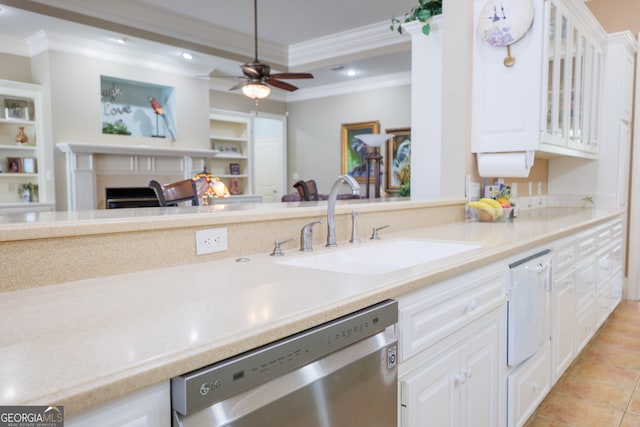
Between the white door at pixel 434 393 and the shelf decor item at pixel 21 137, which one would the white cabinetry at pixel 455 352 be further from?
the shelf decor item at pixel 21 137

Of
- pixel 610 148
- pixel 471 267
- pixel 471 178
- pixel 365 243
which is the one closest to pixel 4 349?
pixel 471 267

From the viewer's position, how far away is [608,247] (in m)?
3.46

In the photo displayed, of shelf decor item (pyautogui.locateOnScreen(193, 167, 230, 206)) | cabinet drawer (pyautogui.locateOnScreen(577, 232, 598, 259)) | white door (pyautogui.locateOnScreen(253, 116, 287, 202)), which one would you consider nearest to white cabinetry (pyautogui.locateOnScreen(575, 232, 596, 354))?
cabinet drawer (pyautogui.locateOnScreen(577, 232, 598, 259))

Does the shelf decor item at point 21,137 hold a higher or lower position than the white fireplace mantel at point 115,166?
higher

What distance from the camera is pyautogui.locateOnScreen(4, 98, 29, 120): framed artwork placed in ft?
18.1

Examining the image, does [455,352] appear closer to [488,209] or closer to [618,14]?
[488,209]

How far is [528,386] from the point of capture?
208 centimetres

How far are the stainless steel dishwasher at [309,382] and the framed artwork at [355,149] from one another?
6.54 m

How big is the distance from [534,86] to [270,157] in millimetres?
6649

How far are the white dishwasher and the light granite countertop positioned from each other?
45 cm

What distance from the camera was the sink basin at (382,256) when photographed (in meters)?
1.75

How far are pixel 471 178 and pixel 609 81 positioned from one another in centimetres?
212

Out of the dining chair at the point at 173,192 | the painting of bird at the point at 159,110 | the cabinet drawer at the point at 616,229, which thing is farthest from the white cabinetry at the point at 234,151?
the cabinet drawer at the point at 616,229

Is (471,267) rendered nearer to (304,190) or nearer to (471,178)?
(471,178)
